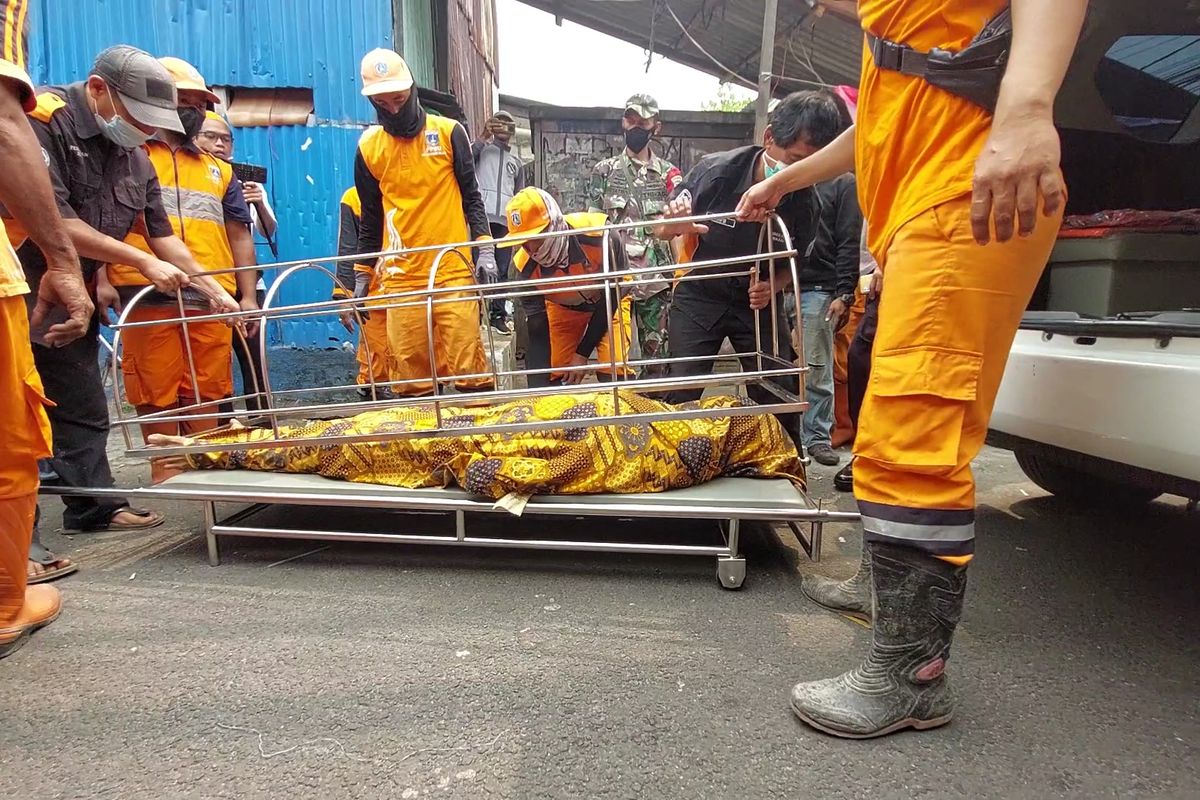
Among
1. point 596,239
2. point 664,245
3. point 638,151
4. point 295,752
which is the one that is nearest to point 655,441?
point 295,752

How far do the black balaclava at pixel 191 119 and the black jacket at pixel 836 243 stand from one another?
129 inches

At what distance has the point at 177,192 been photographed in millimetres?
3279

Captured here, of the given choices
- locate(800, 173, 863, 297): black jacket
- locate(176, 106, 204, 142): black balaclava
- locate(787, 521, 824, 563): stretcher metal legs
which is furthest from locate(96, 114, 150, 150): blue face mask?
locate(800, 173, 863, 297): black jacket

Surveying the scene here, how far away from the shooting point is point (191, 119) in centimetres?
325

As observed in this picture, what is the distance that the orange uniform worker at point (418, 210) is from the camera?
3.38 meters

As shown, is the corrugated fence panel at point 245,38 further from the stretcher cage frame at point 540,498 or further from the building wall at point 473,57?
the stretcher cage frame at point 540,498

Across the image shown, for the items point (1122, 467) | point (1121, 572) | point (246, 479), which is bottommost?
point (1121, 572)

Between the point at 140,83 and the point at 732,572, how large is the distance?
2.83 metres

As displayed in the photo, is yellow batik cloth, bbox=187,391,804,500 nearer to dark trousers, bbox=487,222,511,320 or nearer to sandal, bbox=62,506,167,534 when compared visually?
sandal, bbox=62,506,167,534

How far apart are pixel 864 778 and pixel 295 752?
119 cm

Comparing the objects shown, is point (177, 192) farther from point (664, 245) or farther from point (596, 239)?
point (664, 245)

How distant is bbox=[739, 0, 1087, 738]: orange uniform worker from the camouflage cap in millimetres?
4415

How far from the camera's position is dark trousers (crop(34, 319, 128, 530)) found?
259 centimetres

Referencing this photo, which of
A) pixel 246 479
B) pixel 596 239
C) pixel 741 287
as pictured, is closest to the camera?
pixel 246 479
